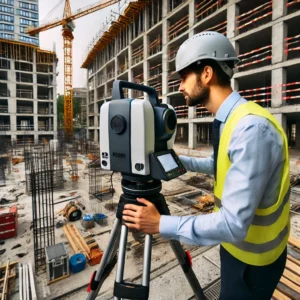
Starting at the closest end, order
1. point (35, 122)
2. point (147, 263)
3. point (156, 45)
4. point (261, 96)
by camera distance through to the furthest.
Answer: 1. point (147, 263)
2. point (261, 96)
3. point (156, 45)
4. point (35, 122)

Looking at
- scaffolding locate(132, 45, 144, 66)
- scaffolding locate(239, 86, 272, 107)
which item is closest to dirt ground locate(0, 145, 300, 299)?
scaffolding locate(239, 86, 272, 107)

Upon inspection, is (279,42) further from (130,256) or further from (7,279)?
(7,279)

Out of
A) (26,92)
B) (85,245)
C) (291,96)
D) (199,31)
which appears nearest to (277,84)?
(291,96)

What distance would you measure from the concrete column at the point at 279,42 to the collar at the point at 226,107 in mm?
10390

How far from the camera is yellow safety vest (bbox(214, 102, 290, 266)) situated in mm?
877

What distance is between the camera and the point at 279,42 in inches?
355

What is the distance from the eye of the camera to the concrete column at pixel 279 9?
28.9ft

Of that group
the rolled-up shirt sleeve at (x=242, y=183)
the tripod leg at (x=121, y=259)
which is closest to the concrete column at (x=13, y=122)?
the tripod leg at (x=121, y=259)

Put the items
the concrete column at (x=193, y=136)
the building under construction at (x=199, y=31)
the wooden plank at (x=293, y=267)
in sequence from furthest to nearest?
the concrete column at (x=193, y=136)
the building under construction at (x=199, y=31)
the wooden plank at (x=293, y=267)

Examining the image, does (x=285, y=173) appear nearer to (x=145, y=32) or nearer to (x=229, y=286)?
(x=229, y=286)

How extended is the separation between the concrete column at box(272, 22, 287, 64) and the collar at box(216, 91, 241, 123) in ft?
34.1

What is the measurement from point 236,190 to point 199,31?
1590 centimetres

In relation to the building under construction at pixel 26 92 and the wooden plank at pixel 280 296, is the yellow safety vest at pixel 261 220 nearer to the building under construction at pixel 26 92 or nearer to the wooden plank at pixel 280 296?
the wooden plank at pixel 280 296

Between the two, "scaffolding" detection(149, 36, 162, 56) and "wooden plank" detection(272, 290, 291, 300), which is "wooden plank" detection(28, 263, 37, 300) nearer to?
"wooden plank" detection(272, 290, 291, 300)
